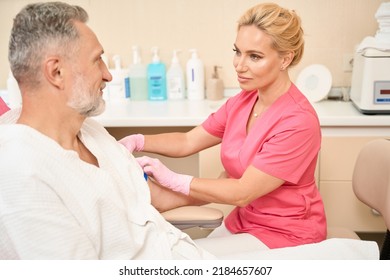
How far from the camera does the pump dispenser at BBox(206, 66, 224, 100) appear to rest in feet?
7.82

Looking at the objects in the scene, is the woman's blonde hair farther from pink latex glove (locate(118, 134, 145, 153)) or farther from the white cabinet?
the white cabinet

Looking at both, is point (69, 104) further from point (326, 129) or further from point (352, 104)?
point (352, 104)

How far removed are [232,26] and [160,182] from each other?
1.23m

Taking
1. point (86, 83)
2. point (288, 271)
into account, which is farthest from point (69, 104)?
point (288, 271)

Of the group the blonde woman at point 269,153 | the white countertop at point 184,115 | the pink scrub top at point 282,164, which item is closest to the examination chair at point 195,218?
the blonde woman at point 269,153

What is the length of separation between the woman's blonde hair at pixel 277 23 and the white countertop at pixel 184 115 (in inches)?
25.9

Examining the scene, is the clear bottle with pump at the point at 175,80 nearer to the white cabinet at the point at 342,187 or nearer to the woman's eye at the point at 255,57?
the white cabinet at the point at 342,187

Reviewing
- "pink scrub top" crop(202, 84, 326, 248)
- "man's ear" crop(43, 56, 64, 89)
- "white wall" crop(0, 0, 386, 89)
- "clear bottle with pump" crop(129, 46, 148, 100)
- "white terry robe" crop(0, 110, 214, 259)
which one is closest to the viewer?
"white terry robe" crop(0, 110, 214, 259)

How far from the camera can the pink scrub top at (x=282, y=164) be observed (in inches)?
53.9

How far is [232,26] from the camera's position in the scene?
2.41 meters

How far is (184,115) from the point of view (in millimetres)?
2090

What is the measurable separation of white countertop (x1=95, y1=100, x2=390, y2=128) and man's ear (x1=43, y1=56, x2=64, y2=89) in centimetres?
98

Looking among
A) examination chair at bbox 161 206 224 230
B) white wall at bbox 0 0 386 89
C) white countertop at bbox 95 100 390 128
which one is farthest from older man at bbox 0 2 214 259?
white wall at bbox 0 0 386 89

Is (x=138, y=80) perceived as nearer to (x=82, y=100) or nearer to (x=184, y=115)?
(x=184, y=115)
